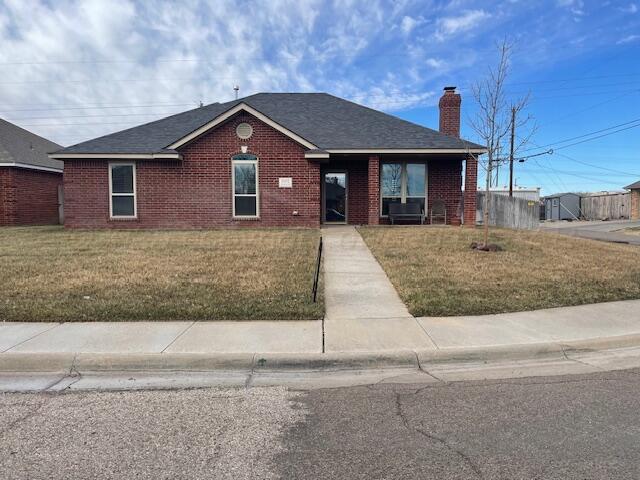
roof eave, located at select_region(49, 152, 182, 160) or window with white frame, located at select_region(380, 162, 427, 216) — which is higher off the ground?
roof eave, located at select_region(49, 152, 182, 160)

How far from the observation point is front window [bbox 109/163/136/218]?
52.2ft

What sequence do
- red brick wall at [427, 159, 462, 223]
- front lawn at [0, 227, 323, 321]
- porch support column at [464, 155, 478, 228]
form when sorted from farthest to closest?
red brick wall at [427, 159, 462, 223] < porch support column at [464, 155, 478, 228] < front lawn at [0, 227, 323, 321]

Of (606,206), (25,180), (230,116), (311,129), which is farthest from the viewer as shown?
(606,206)

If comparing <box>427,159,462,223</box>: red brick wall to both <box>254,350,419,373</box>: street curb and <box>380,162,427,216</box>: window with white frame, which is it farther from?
<box>254,350,419,373</box>: street curb

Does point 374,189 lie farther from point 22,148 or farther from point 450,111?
point 22,148

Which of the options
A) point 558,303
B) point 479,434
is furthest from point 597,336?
point 479,434

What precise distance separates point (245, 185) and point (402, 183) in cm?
602

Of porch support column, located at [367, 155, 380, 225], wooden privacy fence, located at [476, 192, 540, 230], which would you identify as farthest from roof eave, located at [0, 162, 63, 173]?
wooden privacy fence, located at [476, 192, 540, 230]

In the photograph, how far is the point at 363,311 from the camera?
20.2 feet

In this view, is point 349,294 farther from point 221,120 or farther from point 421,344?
point 221,120

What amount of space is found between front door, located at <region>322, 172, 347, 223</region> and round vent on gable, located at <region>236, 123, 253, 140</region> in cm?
365

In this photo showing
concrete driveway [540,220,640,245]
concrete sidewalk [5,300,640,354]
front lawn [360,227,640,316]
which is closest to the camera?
concrete sidewalk [5,300,640,354]

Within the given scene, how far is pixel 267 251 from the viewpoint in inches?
414

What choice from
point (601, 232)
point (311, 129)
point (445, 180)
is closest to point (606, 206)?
point (601, 232)
